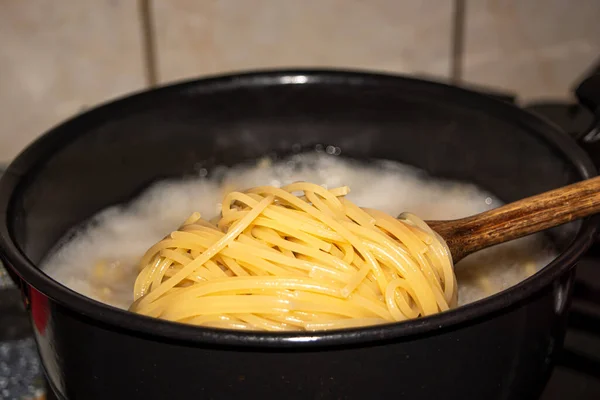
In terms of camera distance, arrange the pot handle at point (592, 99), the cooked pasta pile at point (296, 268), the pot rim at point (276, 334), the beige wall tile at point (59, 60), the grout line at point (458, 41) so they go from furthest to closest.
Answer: the grout line at point (458, 41) → the beige wall tile at point (59, 60) → the pot handle at point (592, 99) → the cooked pasta pile at point (296, 268) → the pot rim at point (276, 334)

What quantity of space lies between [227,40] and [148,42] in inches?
5.4

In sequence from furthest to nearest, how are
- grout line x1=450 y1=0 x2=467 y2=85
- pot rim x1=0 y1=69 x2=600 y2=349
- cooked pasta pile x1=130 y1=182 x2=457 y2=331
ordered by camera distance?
grout line x1=450 y1=0 x2=467 y2=85 < cooked pasta pile x1=130 y1=182 x2=457 y2=331 < pot rim x1=0 y1=69 x2=600 y2=349

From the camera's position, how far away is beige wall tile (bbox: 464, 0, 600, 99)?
59.3 inches

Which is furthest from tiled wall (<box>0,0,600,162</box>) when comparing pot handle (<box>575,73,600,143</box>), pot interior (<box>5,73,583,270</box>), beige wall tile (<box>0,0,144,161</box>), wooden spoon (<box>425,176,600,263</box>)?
wooden spoon (<box>425,176,600,263</box>)

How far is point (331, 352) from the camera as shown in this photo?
61cm

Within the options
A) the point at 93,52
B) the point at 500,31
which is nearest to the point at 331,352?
the point at 93,52

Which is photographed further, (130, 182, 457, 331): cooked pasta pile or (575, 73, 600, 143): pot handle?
(575, 73, 600, 143): pot handle

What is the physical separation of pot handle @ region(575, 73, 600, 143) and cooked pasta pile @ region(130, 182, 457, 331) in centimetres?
26

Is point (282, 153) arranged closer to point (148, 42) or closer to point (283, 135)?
point (283, 135)

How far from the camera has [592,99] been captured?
37.1 inches

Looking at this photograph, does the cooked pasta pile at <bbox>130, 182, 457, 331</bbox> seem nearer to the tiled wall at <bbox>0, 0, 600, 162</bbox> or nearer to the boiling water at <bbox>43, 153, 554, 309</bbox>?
the boiling water at <bbox>43, 153, 554, 309</bbox>

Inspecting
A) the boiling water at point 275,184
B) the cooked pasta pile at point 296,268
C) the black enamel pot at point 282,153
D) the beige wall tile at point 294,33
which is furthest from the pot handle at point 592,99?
the beige wall tile at point 294,33

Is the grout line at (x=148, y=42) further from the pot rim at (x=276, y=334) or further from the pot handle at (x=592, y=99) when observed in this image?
the pot handle at (x=592, y=99)

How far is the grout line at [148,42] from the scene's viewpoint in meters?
1.35
